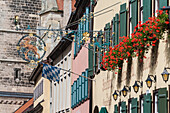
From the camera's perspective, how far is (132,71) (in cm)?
1474

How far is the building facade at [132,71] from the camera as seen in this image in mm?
12406

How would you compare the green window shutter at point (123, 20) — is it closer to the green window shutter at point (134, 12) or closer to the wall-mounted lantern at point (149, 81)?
the green window shutter at point (134, 12)

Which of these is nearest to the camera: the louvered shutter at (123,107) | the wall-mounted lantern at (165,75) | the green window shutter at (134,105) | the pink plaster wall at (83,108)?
the wall-mounted lantern at (165,75)

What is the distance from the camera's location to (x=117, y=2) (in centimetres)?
1697

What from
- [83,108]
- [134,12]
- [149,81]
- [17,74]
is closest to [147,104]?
[149,81]

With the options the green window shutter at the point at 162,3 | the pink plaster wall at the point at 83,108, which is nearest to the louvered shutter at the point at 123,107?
the green window shutter at the point at 162,3

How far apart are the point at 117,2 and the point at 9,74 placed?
36.5 m

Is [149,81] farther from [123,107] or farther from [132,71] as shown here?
[123,107]

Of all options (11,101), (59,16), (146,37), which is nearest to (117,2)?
(146,37)

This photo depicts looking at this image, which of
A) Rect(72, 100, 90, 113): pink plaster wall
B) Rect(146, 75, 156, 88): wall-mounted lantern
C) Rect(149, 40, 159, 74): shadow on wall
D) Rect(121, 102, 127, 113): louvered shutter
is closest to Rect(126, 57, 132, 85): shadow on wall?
Rect(121, 102, 127, 113): louvered shutter

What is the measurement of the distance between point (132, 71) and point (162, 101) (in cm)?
281

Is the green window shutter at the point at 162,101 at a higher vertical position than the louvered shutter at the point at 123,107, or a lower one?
lower

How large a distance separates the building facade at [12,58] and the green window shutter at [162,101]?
39.6m

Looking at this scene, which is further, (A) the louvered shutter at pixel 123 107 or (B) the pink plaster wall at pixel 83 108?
(B) the pink plaster wall at pixel 83 108
